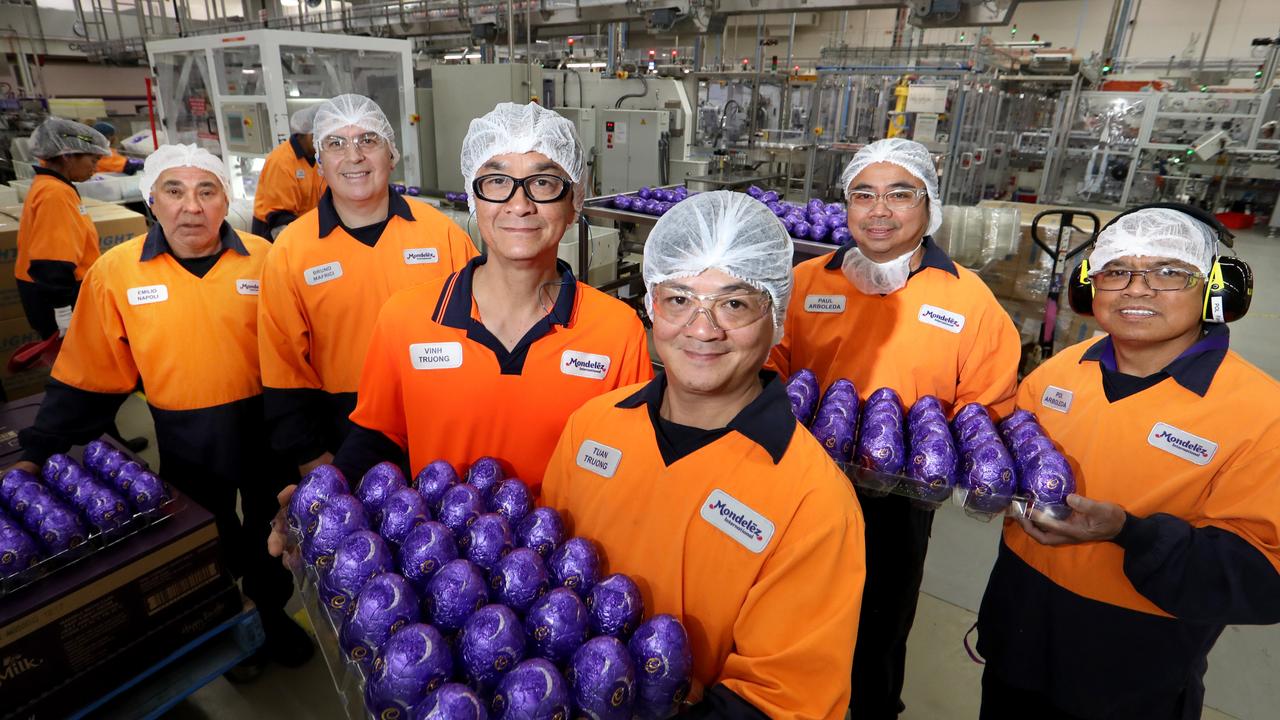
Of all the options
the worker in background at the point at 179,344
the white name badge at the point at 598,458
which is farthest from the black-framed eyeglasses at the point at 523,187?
the worker in background at the point at 179,344

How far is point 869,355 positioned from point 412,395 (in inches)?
54.0

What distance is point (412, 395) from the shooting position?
5.42ft

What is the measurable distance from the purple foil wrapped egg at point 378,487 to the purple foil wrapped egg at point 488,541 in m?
0.27

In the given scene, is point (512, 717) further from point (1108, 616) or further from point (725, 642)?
point (1108, 616)

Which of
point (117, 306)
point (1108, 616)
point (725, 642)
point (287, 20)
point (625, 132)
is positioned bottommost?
point (1108, 616)

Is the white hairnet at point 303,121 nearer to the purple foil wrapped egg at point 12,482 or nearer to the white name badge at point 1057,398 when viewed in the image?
Answer: the purple foil wrapped egg at point 12,482

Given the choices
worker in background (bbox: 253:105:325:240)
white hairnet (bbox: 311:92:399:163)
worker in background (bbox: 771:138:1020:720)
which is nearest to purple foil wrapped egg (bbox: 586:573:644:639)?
worker in background (bbox: 771:138:1020:720)

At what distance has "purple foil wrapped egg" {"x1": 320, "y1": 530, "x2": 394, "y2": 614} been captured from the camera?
1184 millimetres

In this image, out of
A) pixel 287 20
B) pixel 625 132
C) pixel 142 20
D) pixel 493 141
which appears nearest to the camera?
pixel 493 141

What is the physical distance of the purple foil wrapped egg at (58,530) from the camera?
166 cm

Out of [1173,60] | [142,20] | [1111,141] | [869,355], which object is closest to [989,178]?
[1111,141]

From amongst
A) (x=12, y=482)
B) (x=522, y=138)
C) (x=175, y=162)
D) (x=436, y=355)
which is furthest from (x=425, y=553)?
(x=175, y=162)

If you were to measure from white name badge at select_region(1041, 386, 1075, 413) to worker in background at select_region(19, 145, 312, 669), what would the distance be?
2506 millimetres

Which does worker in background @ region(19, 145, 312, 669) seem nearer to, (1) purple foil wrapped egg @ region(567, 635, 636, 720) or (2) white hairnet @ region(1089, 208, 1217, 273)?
(1) purple foil wrapped egg @ region(567, 635, 636, 720)
